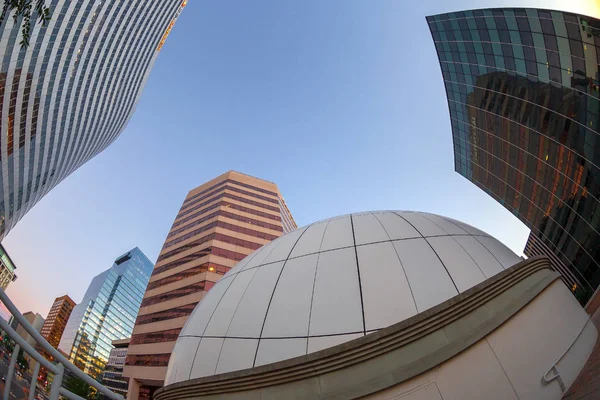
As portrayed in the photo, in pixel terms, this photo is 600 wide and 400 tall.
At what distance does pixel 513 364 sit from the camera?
491 centimetres

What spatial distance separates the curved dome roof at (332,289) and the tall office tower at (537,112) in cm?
2283

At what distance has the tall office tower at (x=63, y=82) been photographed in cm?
4103

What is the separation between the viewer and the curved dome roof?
19.3 feet

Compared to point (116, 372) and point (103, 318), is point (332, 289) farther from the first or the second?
point (103, 318)

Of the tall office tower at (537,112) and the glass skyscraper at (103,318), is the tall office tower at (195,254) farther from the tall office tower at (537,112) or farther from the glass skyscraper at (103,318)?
the glass skyscraper at (103,318)

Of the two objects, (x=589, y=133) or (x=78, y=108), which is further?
(x=78, y=108)

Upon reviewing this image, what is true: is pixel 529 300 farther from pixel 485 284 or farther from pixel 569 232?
pixel 569 232

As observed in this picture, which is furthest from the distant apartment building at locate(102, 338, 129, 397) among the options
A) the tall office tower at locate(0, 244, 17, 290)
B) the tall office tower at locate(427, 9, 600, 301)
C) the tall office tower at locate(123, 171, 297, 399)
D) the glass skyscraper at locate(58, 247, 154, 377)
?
the tall office tower at locate(427, 9, 600, 301)

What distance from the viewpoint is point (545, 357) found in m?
5.23

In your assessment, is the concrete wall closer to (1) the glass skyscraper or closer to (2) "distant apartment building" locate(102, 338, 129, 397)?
(2) "distant apartment building" locate(102, 338, 129, 397)

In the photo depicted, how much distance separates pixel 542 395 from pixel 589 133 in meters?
26.0

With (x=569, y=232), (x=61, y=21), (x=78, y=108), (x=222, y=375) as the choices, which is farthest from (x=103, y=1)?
(x=569, y=232)

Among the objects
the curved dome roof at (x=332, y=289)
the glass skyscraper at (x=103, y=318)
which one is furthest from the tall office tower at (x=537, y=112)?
the glass skyscraper at (x=103, y=318)

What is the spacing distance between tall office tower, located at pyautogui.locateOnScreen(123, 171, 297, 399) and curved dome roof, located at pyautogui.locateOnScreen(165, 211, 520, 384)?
47.2 meters
